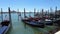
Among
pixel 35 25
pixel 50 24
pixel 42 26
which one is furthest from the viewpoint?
pixel 50 24

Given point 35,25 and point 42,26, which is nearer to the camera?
point 42,26

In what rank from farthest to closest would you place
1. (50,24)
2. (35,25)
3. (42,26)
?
(50,24), (35,25), (42,26)

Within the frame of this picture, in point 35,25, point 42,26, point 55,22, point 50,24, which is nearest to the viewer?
point 42,26

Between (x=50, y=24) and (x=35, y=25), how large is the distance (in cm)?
443

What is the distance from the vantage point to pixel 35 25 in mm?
29562

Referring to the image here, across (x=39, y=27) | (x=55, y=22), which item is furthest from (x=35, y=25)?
(x=55, y=22)

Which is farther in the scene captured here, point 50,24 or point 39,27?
point 50,24

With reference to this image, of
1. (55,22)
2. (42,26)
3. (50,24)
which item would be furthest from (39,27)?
(55,22)

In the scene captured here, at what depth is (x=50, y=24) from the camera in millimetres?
31875

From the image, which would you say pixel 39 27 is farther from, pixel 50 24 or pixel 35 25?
pixel 50 24

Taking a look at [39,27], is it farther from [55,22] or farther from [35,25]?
[55,22]

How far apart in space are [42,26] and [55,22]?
7664 millimetres

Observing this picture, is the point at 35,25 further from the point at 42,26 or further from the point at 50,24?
the point at 50,24

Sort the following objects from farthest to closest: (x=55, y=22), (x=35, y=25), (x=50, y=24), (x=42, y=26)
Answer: (x=55, y=22), (x=50, y=24), (x=35, y=25), (x=42, y=26)
